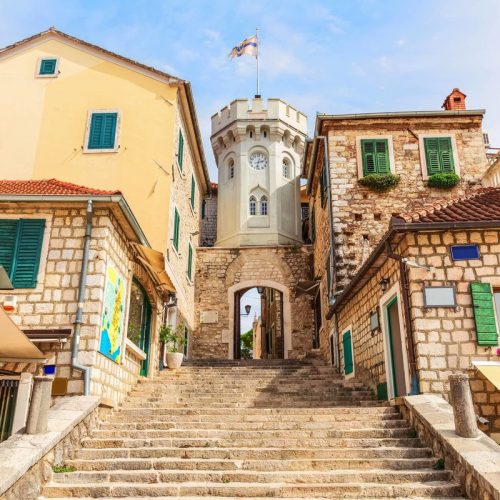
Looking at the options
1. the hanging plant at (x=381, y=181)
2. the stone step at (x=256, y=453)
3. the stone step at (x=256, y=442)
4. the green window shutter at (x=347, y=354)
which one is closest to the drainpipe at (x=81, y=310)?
the stone step at (x=256, y=442)

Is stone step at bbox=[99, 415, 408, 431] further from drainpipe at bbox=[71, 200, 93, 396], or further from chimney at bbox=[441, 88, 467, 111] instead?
chimney at bbox=[441, 88, 467, 111]

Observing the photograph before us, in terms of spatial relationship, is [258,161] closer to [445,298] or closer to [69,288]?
[69,288]

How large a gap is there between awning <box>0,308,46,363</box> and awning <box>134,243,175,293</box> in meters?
3.07

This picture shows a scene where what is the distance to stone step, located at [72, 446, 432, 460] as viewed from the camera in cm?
628

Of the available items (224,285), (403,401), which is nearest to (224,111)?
(224,285)

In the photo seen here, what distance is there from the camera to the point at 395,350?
9.51m

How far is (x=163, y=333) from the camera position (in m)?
13.4

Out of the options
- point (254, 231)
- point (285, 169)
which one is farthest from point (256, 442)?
point (285, 169)

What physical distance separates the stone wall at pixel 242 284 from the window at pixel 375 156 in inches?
204

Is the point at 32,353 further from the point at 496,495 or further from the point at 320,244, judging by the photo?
the point at 320,244

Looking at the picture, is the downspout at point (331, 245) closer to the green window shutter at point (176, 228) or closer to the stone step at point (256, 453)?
the green window shutter at point (176, 228)

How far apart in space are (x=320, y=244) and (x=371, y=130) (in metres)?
4.20

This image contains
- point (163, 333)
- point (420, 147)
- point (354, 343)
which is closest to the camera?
point (354, 343)

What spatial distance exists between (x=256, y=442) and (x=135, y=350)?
16.0 feet
